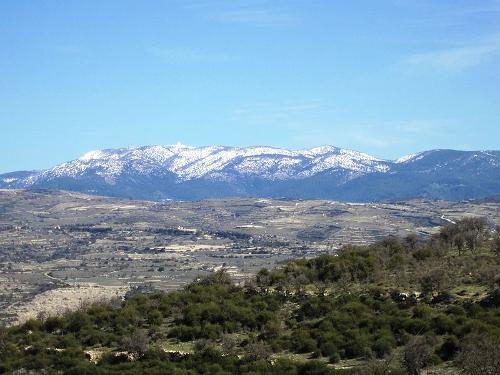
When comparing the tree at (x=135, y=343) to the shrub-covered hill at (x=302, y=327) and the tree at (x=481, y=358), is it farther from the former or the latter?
the tree at (x=481, y=358)

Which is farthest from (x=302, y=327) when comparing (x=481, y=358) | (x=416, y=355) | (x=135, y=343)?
(x=481, y=358)

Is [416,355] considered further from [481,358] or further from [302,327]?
[302,327]

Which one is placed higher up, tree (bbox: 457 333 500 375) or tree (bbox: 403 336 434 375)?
tree (bbox: 457 333 500 375)

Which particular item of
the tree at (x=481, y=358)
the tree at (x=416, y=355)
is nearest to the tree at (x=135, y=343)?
the tree at (x=416, y=355)

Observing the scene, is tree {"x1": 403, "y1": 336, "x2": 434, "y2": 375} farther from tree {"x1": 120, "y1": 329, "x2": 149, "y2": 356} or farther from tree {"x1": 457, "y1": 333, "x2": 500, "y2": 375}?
tree {"x1": 120, "y1": 329, "x2": 149, "y2": 356}

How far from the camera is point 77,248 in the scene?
579 feet

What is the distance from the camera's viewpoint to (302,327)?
3819cm

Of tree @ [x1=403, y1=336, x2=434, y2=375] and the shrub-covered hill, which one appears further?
the shrub-covered hill

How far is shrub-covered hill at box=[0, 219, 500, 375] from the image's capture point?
A: 30906 mm

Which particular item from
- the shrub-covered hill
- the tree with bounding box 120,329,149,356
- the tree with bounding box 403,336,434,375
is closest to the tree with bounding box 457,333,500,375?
the shrub-covered hill

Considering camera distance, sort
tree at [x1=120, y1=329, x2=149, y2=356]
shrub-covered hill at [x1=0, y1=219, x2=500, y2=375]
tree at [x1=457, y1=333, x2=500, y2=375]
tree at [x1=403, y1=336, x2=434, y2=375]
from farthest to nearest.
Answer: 1. tree at [x1=120, y1=329, x2=149, y2=356]
2. shrub-covered hill at [x1=0, y1=219, x2=500, y2=375]
3. tree at [x1=403, y1=336, x2=434, y2=375]
4. tree at [x1=457, y1=333, x2=500, y2=375]

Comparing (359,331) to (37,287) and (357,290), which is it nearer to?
(357,290)

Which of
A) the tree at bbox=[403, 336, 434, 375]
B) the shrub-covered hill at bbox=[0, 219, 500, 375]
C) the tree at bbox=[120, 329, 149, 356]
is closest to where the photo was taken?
the tree at bbox=[403, 336, 434, 375]

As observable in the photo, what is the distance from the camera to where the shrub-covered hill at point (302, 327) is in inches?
1217
